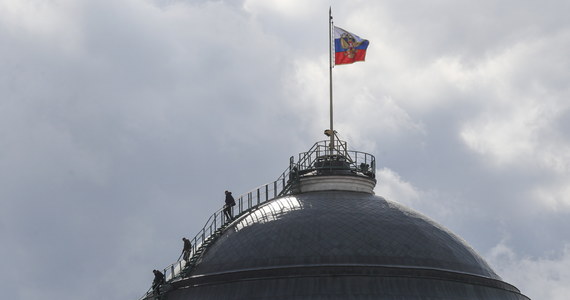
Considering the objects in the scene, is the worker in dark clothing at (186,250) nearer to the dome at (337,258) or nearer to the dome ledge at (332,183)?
the dome at (337,258)

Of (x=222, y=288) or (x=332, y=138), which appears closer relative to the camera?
(x=222, y=288)

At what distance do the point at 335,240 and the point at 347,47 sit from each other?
54.0 ft

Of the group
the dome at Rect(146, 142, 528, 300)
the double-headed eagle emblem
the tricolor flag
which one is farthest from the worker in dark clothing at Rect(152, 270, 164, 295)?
the double-headed eagle emblem

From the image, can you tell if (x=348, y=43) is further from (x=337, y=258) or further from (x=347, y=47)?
(x=337, y=258)

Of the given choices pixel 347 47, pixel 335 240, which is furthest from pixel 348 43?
pixel 335 240

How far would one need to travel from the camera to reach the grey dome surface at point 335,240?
53156mm

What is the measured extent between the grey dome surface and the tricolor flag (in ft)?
35.1

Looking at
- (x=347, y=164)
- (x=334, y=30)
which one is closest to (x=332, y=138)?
(x=347, y=164)

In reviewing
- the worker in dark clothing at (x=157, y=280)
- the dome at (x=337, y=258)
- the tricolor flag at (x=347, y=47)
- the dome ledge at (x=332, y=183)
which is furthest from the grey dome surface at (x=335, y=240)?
the tricolor flag at (x=347, y=47)

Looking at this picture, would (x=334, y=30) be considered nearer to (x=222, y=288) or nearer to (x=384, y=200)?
(x=384, y=200)

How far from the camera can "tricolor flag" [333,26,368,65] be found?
65.5 m

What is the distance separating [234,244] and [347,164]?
10.5 meters

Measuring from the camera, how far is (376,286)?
51781mm

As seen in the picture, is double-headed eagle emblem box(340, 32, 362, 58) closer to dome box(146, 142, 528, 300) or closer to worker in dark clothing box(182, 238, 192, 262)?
dome box(146, 142, 528, 300)
